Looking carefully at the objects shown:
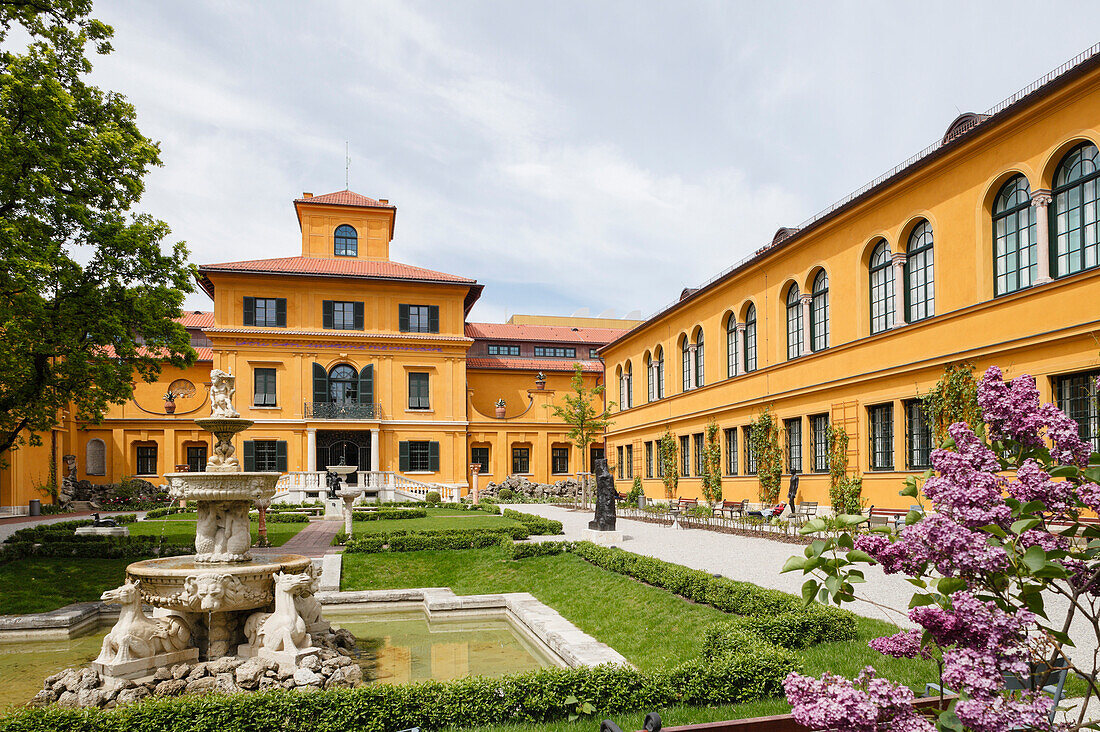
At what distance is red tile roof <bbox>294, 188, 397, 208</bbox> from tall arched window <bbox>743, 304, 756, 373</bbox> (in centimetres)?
2693

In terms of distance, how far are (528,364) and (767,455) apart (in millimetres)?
25634

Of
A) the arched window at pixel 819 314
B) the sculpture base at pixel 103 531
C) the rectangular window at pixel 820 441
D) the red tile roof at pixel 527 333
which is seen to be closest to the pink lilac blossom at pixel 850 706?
the sculpture base at pixel 103 531

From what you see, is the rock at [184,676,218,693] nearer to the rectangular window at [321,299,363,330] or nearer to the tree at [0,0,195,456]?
the tree at [0,0,195,456]

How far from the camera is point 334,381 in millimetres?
42000

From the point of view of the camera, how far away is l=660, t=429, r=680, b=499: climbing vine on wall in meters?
32.9

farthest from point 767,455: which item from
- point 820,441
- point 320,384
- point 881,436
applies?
point 320,384

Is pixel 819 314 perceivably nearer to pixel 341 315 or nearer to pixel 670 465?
pixel 670 465

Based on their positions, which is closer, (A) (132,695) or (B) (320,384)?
(A) (132,695)

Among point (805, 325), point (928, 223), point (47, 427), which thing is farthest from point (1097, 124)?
→ point (47, 427)

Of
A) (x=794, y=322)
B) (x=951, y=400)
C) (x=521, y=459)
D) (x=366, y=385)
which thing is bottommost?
(x=521, y=459)

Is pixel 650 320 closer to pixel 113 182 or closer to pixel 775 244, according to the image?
pixel 775 244

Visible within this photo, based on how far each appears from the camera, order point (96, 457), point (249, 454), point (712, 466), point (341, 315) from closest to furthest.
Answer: point (712, 466) → point (249, 454) → point (96, 457) → point (341, 315)

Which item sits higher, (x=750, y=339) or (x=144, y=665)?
(x=750, y=339)

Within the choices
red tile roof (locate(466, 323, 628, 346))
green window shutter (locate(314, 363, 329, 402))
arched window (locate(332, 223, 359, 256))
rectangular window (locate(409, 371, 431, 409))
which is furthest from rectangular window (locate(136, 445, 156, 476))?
red tile roof (locate(466, 323, 628, 346))
